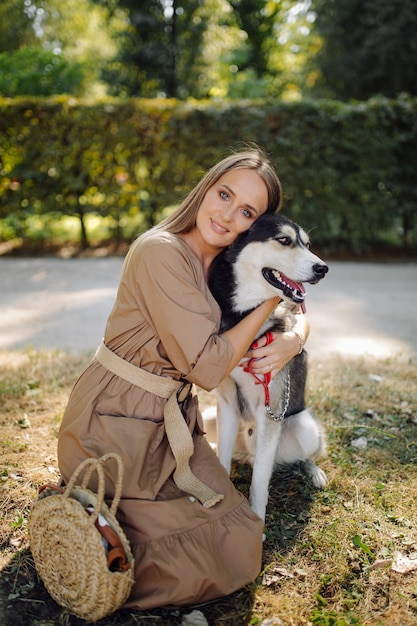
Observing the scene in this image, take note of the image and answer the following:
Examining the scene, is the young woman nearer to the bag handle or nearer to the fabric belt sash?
the fabric belt sash

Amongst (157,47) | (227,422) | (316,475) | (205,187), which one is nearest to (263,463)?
(227,422)

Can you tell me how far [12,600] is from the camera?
77.4 inches

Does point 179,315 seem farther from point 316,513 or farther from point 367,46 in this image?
point 367,46

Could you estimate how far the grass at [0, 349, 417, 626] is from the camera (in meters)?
1.96

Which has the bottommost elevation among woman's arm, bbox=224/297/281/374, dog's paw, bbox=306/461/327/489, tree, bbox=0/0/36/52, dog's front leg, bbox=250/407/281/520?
dog's paw, bbox=306/461/327/489

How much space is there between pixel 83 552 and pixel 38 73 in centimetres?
1098

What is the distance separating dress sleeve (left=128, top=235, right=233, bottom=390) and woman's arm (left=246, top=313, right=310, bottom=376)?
333 mm

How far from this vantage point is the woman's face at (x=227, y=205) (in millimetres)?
2416

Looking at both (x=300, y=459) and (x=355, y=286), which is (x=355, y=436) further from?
(x=355, y=286)

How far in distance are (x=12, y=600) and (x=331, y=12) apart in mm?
15142

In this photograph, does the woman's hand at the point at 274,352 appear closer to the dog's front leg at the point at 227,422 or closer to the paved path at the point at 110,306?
the dog's front leg at the point at 227,422

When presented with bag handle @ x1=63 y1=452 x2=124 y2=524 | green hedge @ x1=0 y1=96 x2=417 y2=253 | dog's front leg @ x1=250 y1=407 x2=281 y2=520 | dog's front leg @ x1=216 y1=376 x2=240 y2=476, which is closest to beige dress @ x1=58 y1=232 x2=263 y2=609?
bag handle @ x1=63 y1=452 x2=124 y2=524

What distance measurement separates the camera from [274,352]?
245 cm

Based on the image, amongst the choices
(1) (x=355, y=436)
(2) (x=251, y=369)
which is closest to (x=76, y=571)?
(2) (x=251, y=369)
